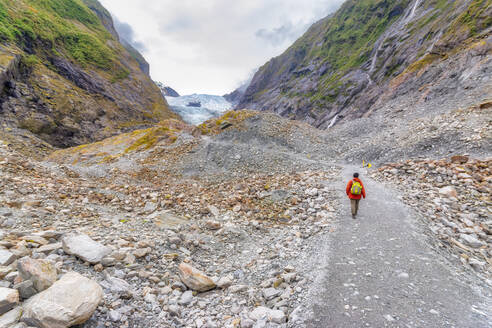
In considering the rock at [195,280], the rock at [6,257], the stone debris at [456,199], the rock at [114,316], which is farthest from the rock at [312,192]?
the rock at [6,257]

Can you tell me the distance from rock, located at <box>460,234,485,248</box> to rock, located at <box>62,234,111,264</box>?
11.4m

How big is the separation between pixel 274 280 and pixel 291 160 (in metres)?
14.4

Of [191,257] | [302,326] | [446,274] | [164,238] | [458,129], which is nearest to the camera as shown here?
[302,326]

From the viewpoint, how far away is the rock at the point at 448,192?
9.70m

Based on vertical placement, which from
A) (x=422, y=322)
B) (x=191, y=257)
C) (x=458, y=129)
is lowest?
(x=191, y=257)

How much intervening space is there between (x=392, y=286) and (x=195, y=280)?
4.85 m

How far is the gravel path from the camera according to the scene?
395 centimetres

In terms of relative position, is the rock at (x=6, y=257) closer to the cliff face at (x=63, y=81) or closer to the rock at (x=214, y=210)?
the rock at (x=214, y=210)

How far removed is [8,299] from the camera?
10.4 ft

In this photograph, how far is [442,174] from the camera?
37.4ft

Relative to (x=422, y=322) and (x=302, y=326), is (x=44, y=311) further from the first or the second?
(x=422, y=322)

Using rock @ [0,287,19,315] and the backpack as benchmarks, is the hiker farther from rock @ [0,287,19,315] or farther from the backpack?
rock @ [0,287,19,315]

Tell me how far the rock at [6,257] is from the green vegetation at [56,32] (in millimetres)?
71940

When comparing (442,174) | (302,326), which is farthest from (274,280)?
Answer: (442,174)
